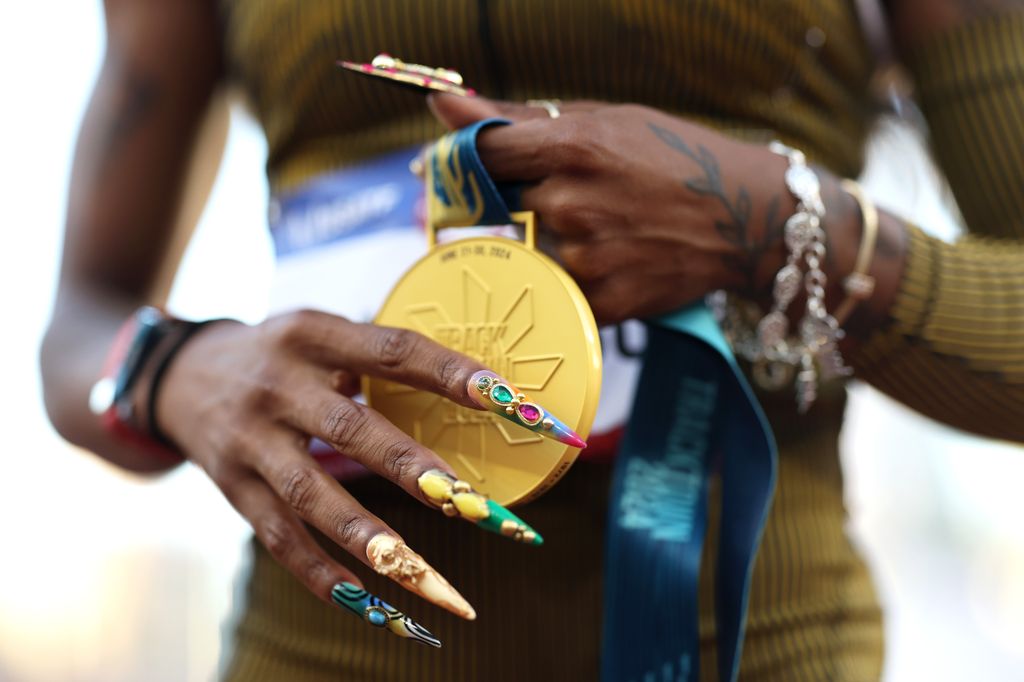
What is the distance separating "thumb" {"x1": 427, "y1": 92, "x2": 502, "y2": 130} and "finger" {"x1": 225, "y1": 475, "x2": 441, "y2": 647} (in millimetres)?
281

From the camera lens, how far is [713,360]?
65cm

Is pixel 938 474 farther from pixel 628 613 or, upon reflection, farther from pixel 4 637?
pixel 4 637

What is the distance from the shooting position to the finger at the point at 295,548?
521 millimetres

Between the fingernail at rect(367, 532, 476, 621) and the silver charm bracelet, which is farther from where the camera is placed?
the silver charm bracelet

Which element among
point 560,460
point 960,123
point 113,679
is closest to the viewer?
point 560,460

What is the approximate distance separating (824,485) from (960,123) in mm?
386

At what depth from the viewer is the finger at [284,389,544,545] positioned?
45 centimetres

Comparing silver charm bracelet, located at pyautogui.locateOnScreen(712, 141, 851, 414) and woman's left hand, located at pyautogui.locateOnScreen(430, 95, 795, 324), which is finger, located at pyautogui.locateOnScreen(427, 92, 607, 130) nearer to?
woman's left hand, located at pyautogui.locateOnScreen(430, 95, 795, 324)

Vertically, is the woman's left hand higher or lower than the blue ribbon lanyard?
higher

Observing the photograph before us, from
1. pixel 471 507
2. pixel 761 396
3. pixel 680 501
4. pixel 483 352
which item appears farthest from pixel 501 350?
pixel 761 396

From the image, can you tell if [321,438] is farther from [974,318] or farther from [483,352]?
[974,318]

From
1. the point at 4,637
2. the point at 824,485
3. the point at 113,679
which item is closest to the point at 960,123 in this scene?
the point at 824,485

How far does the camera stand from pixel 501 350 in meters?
0.53

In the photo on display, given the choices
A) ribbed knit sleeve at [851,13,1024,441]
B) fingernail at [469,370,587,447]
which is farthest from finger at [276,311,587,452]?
ribbed knit sleeve at [851,13,1024,441]
